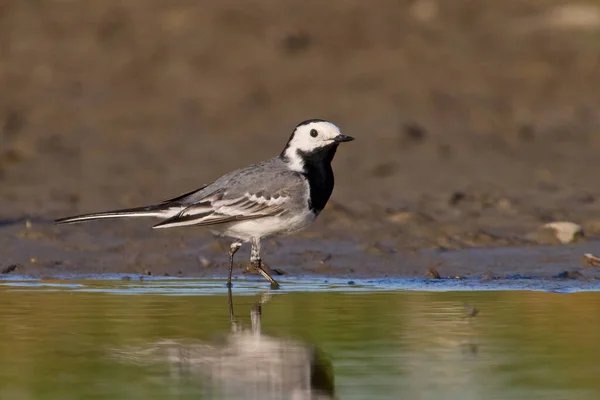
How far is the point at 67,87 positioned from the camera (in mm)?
17516

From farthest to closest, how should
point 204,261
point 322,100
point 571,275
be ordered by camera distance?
point 322,100, point 204,261, point 571,275

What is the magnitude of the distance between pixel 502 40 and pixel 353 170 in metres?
3.75

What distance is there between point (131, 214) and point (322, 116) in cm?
596

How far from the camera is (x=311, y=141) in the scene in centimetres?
1147

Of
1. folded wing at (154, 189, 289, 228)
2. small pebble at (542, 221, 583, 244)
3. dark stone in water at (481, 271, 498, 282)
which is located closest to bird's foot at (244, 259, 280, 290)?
folded wing at (154, 189, 289, 228)

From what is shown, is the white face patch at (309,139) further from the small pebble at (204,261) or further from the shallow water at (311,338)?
the small pebble at (204,261)

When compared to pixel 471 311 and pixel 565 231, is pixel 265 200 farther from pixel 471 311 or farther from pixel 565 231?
pixel 565 231

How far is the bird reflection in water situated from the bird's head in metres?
2.79

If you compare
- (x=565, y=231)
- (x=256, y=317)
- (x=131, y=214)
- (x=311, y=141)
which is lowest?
(x=256, y=317)

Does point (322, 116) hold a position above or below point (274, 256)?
above

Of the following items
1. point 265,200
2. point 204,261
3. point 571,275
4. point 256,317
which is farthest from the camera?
point 204,261

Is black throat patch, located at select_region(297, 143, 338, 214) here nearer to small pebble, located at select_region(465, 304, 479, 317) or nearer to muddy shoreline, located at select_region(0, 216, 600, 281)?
muddy shoreline, located at select_region(0, 216, 600, 281)

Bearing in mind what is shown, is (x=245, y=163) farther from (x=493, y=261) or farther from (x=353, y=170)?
(x=493, y=261)

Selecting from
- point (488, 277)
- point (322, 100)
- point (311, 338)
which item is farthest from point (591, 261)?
point (322, 100)
